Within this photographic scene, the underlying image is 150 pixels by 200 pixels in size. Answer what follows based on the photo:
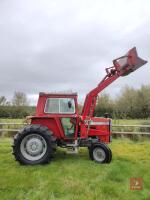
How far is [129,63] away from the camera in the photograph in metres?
8.62

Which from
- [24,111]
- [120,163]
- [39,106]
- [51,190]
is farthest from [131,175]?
[24,111]

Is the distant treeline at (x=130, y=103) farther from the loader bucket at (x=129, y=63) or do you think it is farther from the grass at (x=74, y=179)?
the grass at (x=74, y=179)

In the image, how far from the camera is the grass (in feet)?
18.0

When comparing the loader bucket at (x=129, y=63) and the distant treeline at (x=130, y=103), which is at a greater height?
the distant treeline at (x=130, y=103)

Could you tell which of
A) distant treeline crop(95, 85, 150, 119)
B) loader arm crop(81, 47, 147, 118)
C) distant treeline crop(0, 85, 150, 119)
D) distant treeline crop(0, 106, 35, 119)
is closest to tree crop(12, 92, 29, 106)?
distant treeline crop(0, 85, 150, 119)

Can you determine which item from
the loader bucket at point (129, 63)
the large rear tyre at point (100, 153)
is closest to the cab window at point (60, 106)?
the large rear tyre at point (100, 153)

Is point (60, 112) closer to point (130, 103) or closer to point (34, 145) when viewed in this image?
point (34, 145)

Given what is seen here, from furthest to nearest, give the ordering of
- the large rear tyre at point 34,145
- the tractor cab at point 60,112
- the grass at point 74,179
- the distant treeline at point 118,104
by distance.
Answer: the distant treeline at point 118,104 → the tractor cab at point 60,112 → the large rear tyre at point 34,145 → the grass at point 74,179

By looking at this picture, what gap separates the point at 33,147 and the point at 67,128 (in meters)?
1.05

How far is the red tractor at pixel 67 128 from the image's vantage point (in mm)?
8031

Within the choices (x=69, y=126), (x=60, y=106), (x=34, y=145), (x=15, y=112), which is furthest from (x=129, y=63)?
(x=15, y=112)

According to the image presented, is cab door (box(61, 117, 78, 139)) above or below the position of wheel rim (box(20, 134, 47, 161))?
above

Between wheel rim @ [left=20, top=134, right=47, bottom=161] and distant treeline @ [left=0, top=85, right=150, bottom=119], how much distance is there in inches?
612

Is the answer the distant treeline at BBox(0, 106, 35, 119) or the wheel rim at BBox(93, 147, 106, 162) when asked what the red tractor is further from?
the distant treeline at BBox(0, 106, 35, 119)
